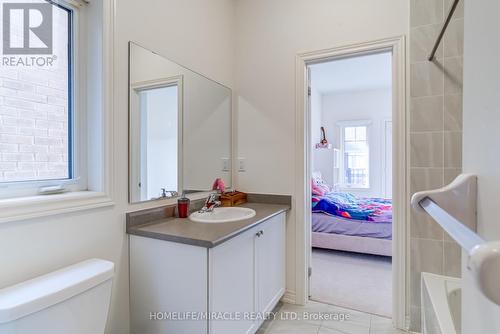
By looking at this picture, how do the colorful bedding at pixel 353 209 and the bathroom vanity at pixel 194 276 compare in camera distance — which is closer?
the bathroom vanity at pixel 194 276

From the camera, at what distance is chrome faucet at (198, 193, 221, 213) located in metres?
2.01

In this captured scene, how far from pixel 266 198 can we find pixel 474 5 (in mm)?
2024

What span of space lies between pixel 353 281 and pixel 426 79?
2.01m

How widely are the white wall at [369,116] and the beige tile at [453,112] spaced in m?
3.71

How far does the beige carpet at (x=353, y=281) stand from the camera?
7.66 ft

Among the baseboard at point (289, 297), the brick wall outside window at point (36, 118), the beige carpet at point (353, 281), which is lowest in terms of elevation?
the beige carpet at point (353, 281)

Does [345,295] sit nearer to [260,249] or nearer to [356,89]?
[260,249]

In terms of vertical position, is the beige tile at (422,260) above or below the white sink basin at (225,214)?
below

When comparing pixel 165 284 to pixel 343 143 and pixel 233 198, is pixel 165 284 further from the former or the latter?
pixel 343 143

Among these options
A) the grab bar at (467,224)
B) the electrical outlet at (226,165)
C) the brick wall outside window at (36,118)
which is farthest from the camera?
the electrical outlet at (226,165)

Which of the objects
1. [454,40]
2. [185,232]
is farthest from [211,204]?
[454,40]

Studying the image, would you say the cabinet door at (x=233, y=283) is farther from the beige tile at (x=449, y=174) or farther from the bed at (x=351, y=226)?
the bed at (x=351, y=226)

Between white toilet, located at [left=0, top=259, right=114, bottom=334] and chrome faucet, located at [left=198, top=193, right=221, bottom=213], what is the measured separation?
0.86 metres

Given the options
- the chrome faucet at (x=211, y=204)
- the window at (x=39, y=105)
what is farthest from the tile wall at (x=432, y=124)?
the window at (x=39, y=105)
